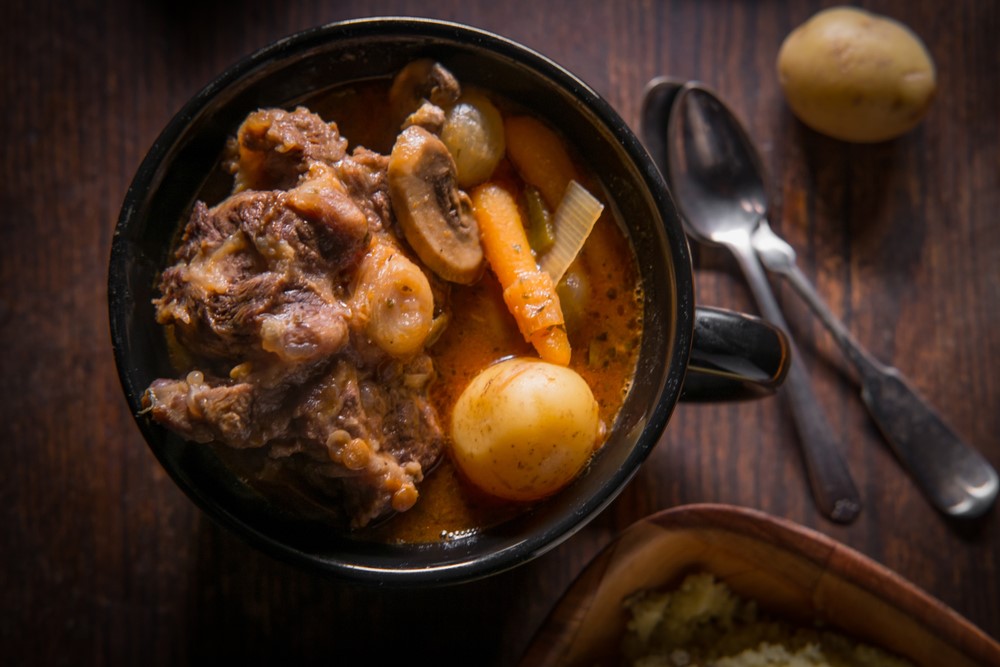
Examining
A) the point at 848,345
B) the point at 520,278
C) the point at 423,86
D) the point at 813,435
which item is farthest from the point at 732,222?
the point at 423,86

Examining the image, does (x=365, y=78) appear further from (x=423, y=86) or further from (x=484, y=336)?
(x=484, y=336)

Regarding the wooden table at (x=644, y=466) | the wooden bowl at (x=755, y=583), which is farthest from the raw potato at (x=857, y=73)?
the wooden bowl at (x=755, y=583)

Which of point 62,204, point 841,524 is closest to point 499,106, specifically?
point 62,204

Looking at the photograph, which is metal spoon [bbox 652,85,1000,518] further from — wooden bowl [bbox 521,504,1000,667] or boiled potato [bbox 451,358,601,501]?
boiled potato [bbox 451,358,601,501]

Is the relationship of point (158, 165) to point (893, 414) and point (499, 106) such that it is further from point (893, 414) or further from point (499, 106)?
point (893, 414)

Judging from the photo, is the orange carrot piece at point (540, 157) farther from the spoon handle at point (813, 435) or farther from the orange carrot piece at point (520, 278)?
the spoon handle at point (813, 435)
